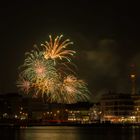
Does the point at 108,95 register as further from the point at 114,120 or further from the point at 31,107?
the point at 31,107

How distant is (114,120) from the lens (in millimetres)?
168250

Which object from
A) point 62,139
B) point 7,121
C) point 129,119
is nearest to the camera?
point 62,139

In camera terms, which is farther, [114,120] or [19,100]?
[19,100]

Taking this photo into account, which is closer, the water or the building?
the water

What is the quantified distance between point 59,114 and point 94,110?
44.0 feet

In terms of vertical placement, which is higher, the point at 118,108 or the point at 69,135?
the point at 118,108

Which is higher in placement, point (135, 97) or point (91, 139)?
point (135, 97)

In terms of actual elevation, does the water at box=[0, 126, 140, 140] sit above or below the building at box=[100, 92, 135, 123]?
below

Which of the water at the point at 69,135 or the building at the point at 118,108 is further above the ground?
the building at the point at 118,108

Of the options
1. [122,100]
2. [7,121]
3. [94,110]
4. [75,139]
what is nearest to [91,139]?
[75,139]

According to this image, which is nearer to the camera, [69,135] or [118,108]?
[69,135]

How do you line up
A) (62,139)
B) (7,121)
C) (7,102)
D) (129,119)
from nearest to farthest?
(62,139)
(7,121)
(129,119)
(7,102)

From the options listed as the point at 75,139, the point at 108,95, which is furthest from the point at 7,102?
the point at 75,139

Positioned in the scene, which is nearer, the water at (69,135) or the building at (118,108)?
the water at (69,135)
